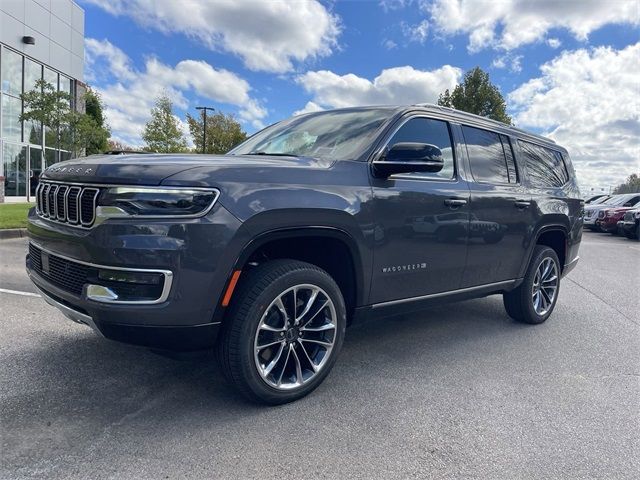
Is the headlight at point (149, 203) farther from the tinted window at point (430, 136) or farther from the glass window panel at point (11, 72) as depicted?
the glass window panel at point (11, 72)

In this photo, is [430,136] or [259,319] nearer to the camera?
[259,319]

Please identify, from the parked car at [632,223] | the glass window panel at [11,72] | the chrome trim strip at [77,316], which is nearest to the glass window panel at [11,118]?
the glass window panel at [11,72]

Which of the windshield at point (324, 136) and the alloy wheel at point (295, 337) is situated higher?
Result: the windshield at point (324, 136)

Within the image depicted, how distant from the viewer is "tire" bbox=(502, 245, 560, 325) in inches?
192

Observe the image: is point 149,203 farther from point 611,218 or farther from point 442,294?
point 611,218

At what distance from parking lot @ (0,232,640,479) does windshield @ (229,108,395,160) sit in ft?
5.29

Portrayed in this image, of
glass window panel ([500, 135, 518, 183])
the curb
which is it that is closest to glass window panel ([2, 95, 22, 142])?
the curb

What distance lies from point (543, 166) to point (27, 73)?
25164 millimetres

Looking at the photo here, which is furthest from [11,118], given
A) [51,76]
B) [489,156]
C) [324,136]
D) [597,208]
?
[597,208]

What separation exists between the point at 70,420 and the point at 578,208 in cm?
538

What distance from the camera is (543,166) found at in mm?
5141

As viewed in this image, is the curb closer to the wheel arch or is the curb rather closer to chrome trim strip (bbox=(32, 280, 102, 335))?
chrome trim strip (bbox=(32, 280, 102, 335))

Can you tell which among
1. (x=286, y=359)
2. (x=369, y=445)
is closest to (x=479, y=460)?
(x=369, y=445)

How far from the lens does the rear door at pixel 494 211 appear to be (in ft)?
13.1
